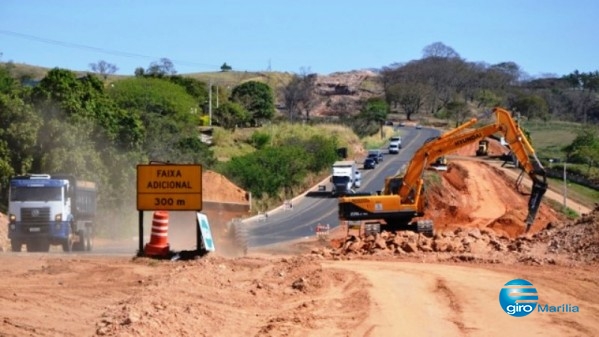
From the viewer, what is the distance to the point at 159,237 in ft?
87.9

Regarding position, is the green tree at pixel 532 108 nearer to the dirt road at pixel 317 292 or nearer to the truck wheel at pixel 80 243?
the truck wheel at pixel 80 243

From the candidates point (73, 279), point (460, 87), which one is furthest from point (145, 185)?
point (460, 87)

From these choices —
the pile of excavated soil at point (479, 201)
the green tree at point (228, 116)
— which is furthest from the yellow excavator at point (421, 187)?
the green tree at point (228, 116)

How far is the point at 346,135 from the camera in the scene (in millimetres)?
110188

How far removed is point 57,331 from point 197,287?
5.55m

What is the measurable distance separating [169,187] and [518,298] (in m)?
11.2

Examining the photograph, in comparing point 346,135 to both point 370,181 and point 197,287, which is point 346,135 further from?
point 197,287

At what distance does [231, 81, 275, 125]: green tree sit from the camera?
129500 mm

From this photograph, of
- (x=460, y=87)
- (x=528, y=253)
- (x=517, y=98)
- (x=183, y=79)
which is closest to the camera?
(x=528, y=253)

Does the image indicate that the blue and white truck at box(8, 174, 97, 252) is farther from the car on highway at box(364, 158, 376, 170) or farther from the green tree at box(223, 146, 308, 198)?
the car on highway at box(364, 158, 376, 170)

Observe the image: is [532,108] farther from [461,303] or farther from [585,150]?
[461,303]

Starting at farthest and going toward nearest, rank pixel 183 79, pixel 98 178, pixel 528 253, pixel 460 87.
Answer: pixel 460 87 → pixel 183 79 → pixel 98 178 → pixel 528 253

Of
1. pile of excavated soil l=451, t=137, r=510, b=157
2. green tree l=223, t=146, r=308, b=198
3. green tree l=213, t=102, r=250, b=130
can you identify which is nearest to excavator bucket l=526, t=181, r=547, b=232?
green tree l=223, t=146, r=308, b=198

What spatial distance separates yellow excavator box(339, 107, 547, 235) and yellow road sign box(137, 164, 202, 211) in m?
11.7
